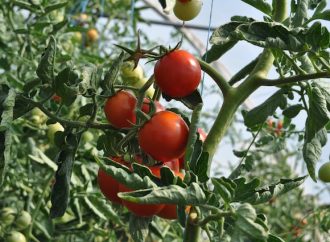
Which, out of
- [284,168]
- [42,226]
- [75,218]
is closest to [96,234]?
[75,218]

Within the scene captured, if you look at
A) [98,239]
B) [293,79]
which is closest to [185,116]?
[293,79]

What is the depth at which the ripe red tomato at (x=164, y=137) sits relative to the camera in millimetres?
808

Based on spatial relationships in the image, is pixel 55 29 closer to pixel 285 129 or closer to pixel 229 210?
pixel 285 129

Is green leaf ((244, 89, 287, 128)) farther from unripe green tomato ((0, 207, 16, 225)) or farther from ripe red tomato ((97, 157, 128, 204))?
unripe green tomato ((0, 207, 16, 225))

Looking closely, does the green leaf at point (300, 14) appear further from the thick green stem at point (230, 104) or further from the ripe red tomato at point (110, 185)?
the ripe red tomato at point (110, 185)

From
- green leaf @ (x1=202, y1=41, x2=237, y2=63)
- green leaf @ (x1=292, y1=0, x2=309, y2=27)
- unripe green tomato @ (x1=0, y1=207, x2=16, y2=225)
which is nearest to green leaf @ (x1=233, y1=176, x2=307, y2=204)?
green leaf @ (x1=292, y1=0, x2=309, y2=27)

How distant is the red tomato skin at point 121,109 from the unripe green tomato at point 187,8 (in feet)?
0.80

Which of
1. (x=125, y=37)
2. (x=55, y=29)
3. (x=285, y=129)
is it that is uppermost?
(x=55, y=29)

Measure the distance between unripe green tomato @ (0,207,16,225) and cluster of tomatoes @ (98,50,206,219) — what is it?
0.77 metres

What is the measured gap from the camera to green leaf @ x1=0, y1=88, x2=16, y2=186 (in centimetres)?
85

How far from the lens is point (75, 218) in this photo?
172 cm

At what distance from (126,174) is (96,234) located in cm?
110

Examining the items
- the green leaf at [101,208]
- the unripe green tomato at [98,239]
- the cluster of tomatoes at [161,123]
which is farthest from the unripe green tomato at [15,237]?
the cluster of tomatoes at [161,123]

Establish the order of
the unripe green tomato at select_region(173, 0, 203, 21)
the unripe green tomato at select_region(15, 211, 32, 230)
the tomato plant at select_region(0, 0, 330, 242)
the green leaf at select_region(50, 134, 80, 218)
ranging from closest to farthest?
the tomato plant at select_region(0, 0, 330, 242), the green leaf at select_region(50, 134, 80, 218), the unripe green tomato at select_region(173, 0, 203, 21), the unripe green tomato at select_region(15, 211, 32, 230)
